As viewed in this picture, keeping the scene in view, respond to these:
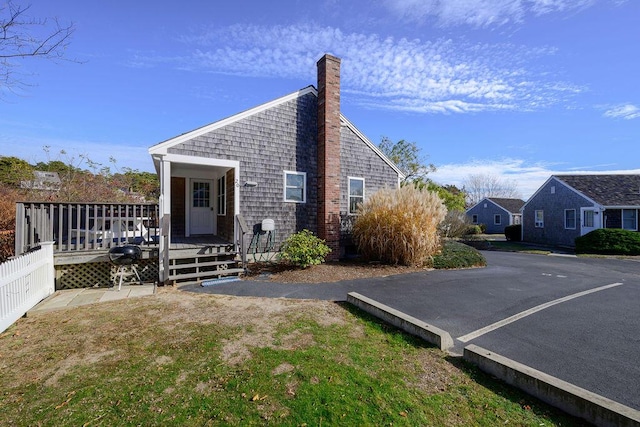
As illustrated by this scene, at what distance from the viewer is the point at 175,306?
5.48 metres

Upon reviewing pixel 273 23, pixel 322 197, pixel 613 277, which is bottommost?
pixel 613 277

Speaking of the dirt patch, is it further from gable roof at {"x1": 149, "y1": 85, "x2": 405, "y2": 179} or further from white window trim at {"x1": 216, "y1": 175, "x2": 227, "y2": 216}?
gable roof at {"x1": 149, "y1": 85, "x2": 405, "y2": 179}

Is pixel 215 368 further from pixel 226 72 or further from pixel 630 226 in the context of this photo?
pixel 630 226

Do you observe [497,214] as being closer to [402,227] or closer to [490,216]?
[490,216]

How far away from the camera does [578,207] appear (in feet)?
63.5

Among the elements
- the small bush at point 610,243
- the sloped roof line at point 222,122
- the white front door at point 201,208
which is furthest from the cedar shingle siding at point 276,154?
the small bush at point 610,243

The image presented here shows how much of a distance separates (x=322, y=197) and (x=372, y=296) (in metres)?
5.03

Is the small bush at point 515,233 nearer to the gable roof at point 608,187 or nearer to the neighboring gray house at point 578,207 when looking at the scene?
the neighboring gray house at point 578,207

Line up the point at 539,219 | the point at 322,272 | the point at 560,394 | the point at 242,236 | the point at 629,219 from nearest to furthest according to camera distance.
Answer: the point at 560,394 < the point at 242,236 < the point at 322,272 < the point at 629,219 < the point at 539,219

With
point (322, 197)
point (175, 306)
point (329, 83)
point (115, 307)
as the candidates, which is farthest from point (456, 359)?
point (329, 83)

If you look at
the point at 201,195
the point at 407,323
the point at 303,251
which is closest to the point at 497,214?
the point at 303,251

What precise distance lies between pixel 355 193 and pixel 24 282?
9.52m

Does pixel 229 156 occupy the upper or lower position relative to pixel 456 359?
upper

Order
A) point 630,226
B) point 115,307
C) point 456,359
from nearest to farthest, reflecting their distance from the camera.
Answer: point 456,359, point 115,307, point 630,226
